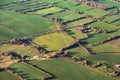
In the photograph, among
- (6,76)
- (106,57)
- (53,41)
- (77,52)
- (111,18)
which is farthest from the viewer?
(111,18)

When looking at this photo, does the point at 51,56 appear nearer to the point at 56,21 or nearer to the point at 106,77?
the point at 106,77

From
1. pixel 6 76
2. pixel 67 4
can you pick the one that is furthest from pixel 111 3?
pixel 6 76

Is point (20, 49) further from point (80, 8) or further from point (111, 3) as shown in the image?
point (111, 3)

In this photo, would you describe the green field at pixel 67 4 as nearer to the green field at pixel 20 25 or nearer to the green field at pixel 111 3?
the green field at pixel 111 3

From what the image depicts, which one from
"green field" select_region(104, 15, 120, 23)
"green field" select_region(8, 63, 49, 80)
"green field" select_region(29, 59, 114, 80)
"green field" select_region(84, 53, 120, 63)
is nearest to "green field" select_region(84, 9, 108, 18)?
"green field" select_region(104, 15, 120, 23)

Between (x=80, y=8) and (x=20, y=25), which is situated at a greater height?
(x=80, y=8)

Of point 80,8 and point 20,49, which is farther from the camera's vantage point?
point 80,8

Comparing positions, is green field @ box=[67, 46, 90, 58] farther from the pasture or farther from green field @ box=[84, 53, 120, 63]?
the pasture
